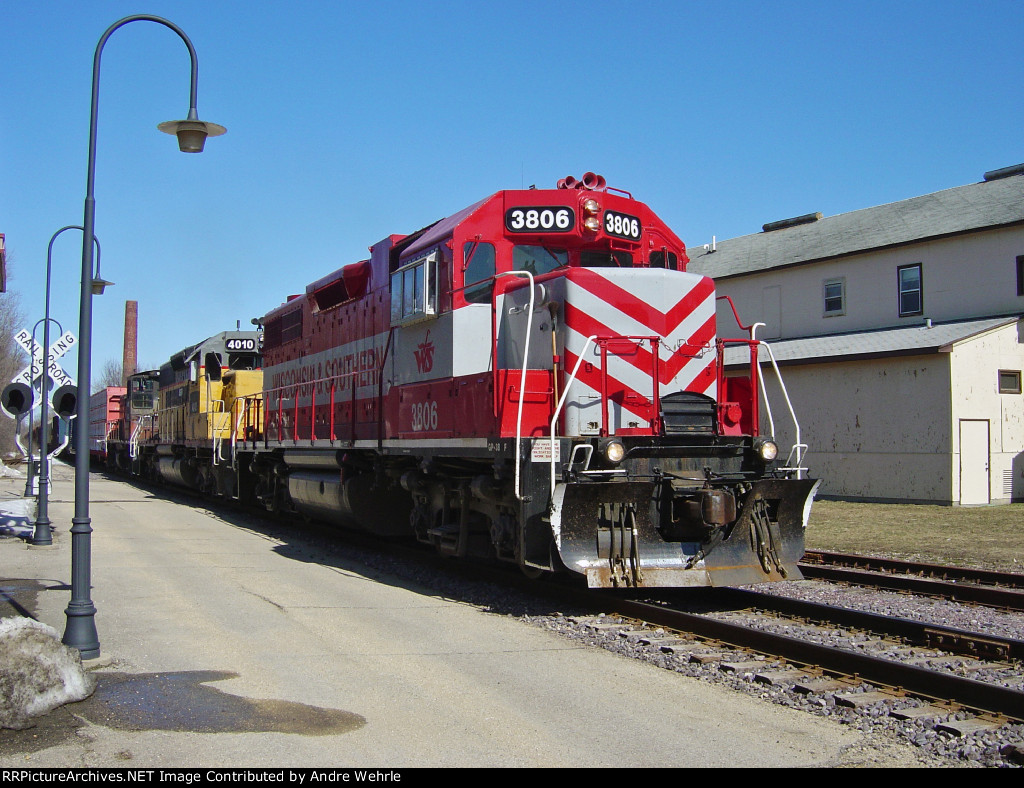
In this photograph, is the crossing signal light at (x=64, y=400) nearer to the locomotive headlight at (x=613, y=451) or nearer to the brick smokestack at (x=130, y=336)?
the locomotive headlight at (x=613, y=451)

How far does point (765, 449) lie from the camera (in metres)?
8.41

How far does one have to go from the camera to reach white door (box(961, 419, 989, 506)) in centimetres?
1950

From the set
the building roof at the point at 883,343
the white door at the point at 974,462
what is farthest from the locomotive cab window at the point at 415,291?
the white door at the point at 974,462

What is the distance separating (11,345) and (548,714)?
204 ft

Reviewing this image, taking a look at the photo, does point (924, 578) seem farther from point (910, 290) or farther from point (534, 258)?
point (910, 290)

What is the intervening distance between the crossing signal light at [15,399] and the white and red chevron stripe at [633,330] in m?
8.23

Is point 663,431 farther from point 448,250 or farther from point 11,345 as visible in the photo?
point 11,345

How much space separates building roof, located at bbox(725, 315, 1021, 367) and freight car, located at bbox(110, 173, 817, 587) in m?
12.2

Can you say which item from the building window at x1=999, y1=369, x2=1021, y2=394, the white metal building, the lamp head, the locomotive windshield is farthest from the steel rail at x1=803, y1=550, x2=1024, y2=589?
the building window at x1=999, y1=369, x2=1021, y2=394

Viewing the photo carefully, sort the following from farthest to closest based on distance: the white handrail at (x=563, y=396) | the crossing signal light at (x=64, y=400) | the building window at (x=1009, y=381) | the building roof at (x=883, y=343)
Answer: the building window at (x=1009, y=381)
the building roof at (x=883, y=343)
the crossing signal light at (x=64, y=400)
the white handrail at (x=563, y=396)

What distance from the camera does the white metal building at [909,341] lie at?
19.7 meters
